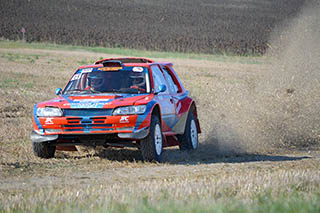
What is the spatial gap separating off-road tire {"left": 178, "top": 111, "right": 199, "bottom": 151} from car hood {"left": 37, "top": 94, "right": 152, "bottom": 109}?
77.7 inches

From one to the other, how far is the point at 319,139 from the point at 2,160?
7.37 metres

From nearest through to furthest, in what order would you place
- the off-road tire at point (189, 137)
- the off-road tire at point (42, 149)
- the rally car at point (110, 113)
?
the rally car at point (110, 113), the off-road tire at point (42, 149), the off-road tire at point (189, 137)

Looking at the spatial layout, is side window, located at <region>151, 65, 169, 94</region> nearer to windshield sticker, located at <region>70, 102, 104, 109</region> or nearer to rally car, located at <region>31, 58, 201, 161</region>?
rally car, located at <region>31, 58, 201, 161</region>

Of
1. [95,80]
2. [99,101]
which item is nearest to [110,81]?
[95,80]

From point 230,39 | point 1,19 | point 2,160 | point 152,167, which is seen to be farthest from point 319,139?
point 1,19

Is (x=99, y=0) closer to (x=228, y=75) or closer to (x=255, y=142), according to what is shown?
(x=228, y=75)

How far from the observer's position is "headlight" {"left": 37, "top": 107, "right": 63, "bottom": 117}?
9.80 m

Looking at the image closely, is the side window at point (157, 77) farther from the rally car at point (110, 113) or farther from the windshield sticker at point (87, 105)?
the windshield sticker at point (87, 105)

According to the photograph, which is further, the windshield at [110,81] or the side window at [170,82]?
the side window at [170,82]

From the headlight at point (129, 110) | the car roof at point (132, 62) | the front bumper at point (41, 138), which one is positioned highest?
the car roof at point (132, 62)

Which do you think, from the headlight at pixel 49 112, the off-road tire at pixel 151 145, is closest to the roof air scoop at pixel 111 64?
the off-road tire at pixel 151 145

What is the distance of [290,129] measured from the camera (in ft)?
49.1

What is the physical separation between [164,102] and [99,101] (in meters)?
1.40

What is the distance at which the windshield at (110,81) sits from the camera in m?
10.7
